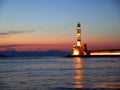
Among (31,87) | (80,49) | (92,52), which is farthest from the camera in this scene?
(92,52)

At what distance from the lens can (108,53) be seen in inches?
3716

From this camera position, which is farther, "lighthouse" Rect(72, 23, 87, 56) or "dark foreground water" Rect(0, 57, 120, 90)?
"lighthouse" Rect(72, 23, 87, 56)

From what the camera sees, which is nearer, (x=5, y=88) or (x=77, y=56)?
(x=5, y=88)

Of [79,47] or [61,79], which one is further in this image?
[79,47]

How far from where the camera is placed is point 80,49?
87.3 metres

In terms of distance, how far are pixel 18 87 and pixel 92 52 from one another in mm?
75316

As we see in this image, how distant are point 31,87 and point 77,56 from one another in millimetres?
71177

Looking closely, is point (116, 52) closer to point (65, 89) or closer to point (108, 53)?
point (108, 53)

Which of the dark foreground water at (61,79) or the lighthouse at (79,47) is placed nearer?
the dark foreground water at (61,79)

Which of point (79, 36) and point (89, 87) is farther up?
point (79, 36)

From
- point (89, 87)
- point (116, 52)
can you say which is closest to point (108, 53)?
point (116, 52)

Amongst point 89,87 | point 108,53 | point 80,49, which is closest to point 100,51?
point 108,53

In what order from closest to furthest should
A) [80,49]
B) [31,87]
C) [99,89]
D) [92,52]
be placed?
[99,89] → [31,87] → [80,49] → [92,52]

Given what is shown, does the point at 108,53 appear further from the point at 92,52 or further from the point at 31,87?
the point at 31,87
